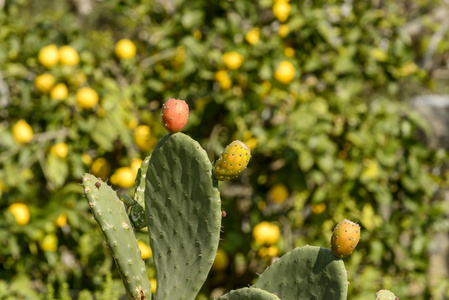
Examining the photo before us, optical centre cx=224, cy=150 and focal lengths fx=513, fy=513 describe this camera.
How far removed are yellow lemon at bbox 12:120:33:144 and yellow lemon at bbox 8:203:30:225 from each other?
38 cm

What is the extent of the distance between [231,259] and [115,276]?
72cm

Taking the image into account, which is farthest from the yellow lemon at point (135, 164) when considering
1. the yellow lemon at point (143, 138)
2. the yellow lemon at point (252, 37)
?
the yellow lemon at point (252, 37)

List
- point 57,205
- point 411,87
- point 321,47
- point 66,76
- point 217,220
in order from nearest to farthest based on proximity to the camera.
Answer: point 217,220
point 57,205
point 66,76
point 321,47
point 411,87

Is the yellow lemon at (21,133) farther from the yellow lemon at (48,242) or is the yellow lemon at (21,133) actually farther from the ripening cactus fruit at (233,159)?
the ripening cactus fruit at (233,159)

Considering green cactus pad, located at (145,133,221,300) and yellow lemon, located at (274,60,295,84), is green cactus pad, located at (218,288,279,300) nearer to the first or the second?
green cactus pad, located at (145,133,221,300)

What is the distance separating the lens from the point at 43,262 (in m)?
2.46

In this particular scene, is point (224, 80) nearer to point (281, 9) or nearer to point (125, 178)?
point (281, 9)

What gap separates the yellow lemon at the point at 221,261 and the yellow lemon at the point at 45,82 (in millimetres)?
1222

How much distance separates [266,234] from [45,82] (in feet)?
4.45

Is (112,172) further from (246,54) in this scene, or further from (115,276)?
(246,54)

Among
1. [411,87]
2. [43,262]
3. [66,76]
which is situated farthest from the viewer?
[411,87]

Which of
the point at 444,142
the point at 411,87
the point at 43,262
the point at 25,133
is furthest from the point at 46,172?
the point at 444,142

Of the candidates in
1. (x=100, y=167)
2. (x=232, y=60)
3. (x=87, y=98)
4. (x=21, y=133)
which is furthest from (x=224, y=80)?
(x=21, y=133)

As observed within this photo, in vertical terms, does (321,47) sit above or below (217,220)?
below
